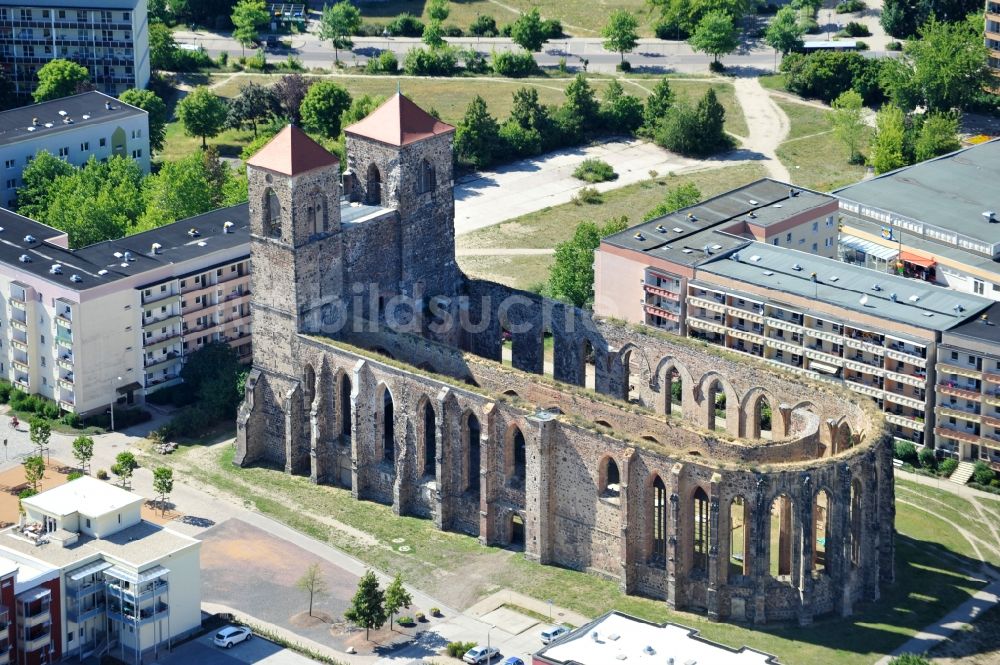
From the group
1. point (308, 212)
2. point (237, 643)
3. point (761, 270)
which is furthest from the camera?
point (761, 270)

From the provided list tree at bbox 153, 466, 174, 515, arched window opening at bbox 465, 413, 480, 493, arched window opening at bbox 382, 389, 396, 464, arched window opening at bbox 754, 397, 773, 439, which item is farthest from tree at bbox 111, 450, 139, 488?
arched window opening at bbox 754, 397, 773, 439

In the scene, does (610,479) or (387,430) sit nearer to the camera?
(610,479)

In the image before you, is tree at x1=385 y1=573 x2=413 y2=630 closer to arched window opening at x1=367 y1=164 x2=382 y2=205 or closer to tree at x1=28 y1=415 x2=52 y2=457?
tree at x1=28 y1=415 x2=52 y2=457

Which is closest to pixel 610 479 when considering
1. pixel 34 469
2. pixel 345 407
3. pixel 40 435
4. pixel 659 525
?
pixel 659 525

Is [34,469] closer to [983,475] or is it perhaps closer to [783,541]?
[783,541]

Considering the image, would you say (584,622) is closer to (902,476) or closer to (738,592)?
(738,592)

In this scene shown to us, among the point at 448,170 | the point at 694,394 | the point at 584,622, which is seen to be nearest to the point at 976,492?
the point at 694,394

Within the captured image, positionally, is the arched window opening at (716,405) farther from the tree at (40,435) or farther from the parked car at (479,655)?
the tree at (40,435)
